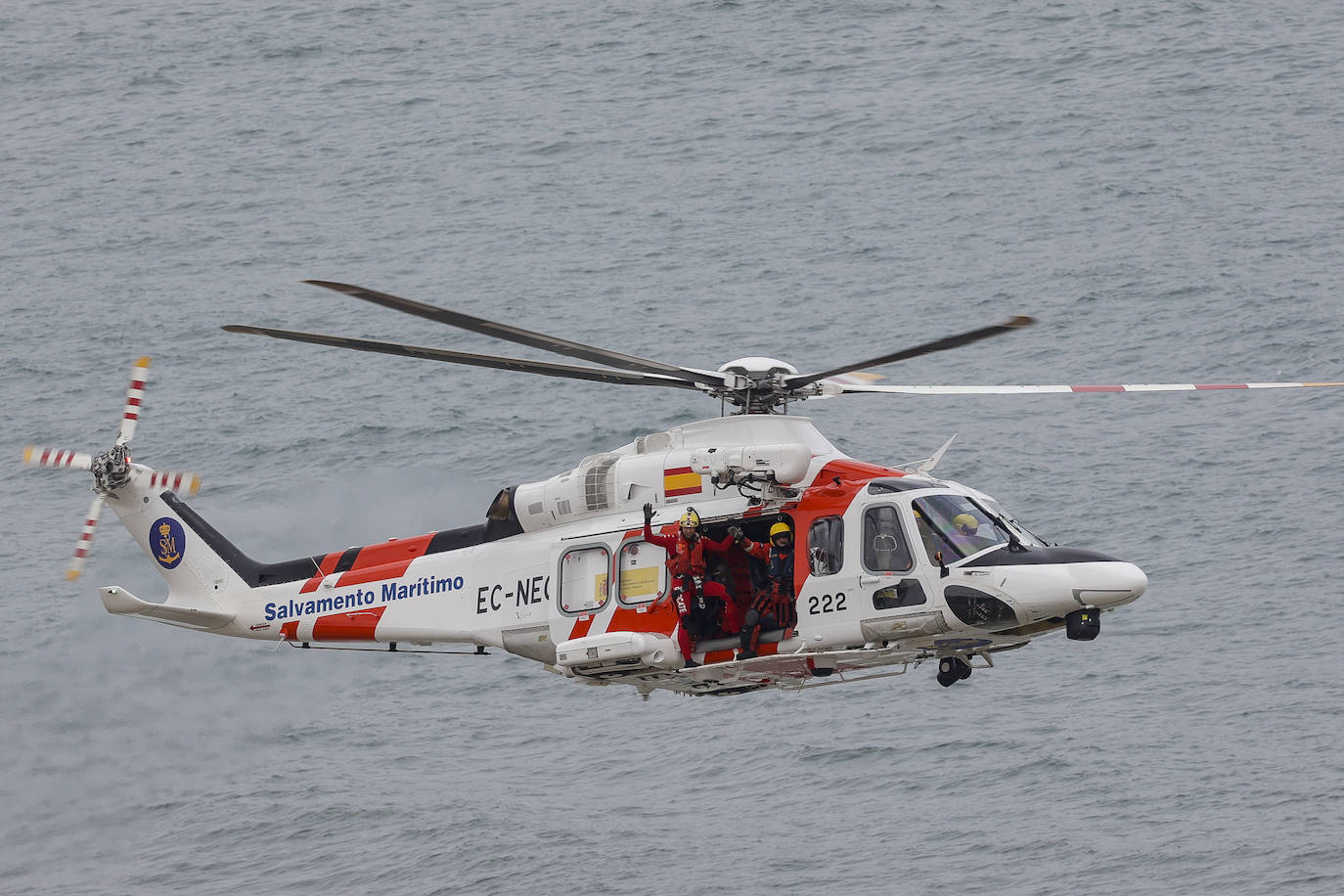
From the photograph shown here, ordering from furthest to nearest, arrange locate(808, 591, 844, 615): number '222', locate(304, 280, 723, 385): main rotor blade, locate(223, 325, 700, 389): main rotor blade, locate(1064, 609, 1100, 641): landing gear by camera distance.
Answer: locate(808, 591, 844, 615): number '222' < locate(1064, 609, 1100, 641): landing gear < locate(223, 325, 700, 389): main rotor blade < locate(304, 280, 723, 385): main rotor blade

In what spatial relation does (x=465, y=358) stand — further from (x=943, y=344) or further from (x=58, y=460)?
(x=58, y=460)

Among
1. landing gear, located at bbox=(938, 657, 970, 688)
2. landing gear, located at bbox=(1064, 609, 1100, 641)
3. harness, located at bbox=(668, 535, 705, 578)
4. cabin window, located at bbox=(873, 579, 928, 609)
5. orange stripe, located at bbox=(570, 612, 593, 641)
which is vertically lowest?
landing gear, located at bbox=(938, 657, 970, 688)

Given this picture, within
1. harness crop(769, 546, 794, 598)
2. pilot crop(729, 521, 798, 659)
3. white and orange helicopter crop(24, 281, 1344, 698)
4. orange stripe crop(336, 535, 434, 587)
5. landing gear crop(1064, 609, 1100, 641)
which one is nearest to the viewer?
landing gear crop(1064, 609, 1100, 641)

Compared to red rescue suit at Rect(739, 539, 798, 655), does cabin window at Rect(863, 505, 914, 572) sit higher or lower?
higher

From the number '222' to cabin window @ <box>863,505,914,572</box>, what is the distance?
0.50m

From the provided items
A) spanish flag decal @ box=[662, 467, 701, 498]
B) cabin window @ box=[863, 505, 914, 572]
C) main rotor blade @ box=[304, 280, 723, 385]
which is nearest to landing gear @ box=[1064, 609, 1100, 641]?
cabin window @ box=[863, 505, 914, 572]

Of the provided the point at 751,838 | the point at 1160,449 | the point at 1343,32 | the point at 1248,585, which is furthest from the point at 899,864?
the point at 1343,32

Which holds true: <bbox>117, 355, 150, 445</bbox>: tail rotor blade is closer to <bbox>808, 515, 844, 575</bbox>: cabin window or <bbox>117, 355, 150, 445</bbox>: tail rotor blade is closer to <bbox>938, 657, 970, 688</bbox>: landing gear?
<bbox>808, 515, 844, 575</bbox>: cabin window

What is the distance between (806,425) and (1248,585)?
1207 inches

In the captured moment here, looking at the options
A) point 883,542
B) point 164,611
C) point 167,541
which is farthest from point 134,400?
point 883,542

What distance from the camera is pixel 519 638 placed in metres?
21.5

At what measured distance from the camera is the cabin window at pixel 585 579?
20984 mm

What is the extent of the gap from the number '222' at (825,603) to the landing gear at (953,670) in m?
1.44

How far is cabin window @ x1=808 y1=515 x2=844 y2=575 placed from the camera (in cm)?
1988
